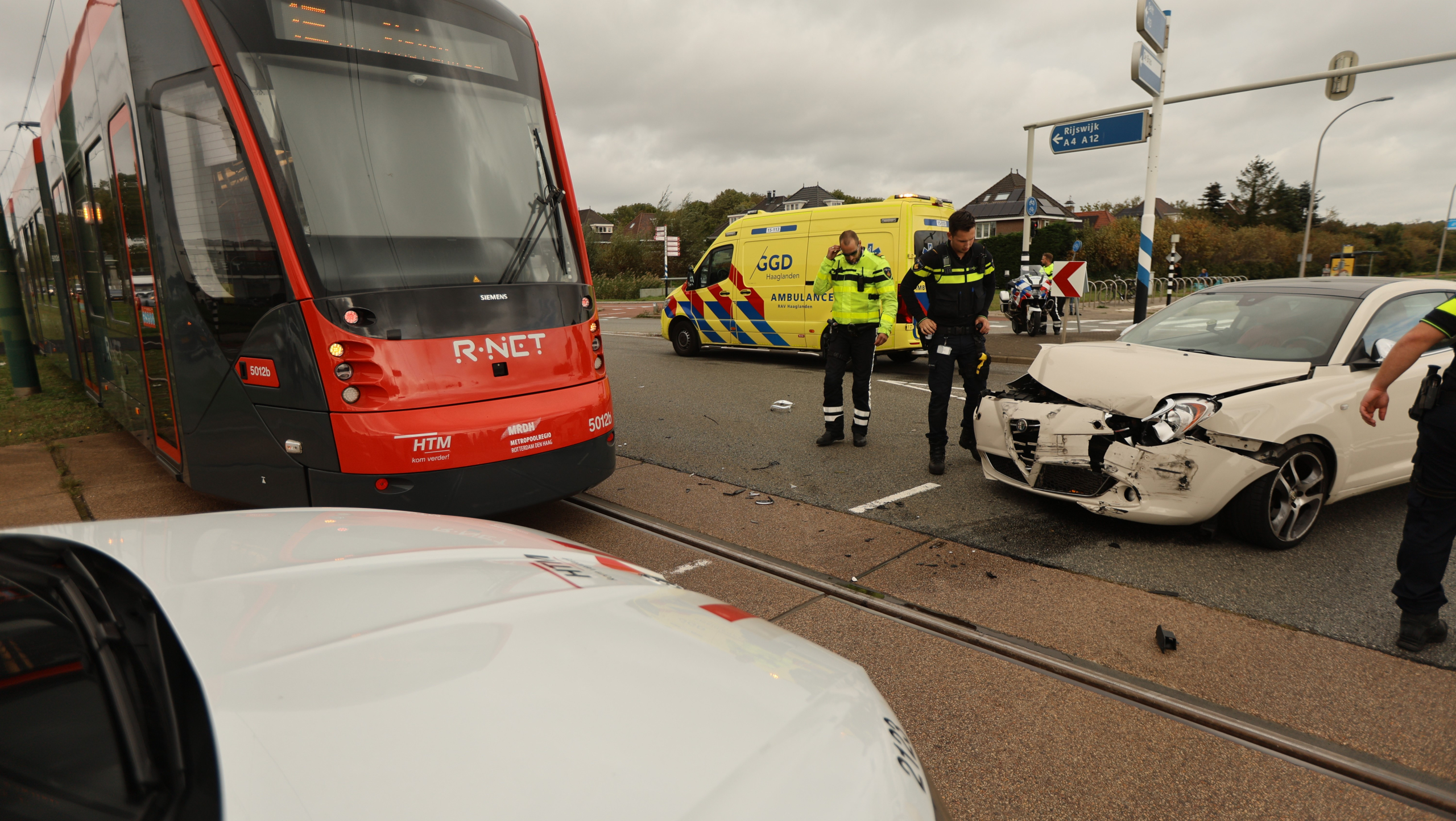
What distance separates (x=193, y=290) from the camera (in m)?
4.26

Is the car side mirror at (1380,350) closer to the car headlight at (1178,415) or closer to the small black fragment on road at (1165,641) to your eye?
the car headlight at (1178,415)

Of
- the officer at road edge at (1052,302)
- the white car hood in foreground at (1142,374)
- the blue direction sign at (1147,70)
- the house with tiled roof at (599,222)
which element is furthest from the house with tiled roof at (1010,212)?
the white car hood in foreground at (1142,374)

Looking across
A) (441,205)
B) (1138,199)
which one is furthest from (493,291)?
Result: (1138,199)

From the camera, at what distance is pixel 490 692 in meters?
1.17

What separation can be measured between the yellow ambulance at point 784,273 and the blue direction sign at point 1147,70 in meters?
2.84

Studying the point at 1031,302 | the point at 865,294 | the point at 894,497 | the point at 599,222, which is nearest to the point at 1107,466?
the point at 894,497

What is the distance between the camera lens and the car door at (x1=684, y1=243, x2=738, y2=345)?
13297 mm

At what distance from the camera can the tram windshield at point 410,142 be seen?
12.9ft

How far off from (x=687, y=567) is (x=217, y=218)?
10.2ft

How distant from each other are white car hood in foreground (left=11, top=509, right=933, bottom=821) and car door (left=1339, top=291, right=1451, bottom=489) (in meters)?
4.22

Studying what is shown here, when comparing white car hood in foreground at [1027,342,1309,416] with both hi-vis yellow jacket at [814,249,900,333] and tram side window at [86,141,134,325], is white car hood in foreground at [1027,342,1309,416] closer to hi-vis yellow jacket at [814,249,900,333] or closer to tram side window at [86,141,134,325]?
hi-vis yellow jacket at [814,249,900,333]

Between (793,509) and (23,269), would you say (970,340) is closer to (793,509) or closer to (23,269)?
(793,509)

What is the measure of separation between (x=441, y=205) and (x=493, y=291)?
569mm

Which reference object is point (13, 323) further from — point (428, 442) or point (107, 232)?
point (428, 442)
